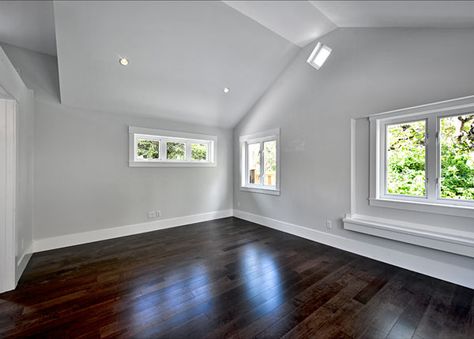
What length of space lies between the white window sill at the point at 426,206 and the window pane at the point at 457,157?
0.16 meters

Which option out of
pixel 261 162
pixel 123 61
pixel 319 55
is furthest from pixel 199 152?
pixel 319 55

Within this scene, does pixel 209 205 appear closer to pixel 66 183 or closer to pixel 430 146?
pixel 66 183

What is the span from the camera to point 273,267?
2.75m

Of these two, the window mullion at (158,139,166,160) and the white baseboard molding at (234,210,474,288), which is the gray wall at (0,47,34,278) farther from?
the white baseboard molding at (234,210,474,288)

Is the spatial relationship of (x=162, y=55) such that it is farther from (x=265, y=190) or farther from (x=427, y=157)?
(x=427, y=157)

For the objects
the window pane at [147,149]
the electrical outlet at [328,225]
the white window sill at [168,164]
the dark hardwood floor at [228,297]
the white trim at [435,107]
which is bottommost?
the dark hardwood floor at [228,297]

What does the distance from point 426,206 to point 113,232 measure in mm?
4757

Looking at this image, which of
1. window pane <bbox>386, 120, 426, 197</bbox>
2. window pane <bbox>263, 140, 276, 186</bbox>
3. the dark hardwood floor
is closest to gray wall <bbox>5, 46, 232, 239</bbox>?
the dark hardwood floor

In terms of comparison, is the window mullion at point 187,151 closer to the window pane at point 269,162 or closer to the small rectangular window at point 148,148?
the small rectangular window at point 148,148

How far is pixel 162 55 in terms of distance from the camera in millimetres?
3006

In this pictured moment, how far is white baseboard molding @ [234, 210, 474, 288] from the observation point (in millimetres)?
2342

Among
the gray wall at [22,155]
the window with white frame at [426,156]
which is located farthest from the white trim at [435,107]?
the gray wall at [22,155]

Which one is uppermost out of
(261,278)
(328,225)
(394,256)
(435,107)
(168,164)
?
(435,107)

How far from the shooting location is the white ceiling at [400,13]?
6.16ft
